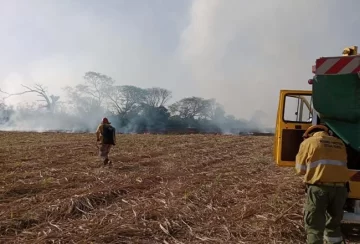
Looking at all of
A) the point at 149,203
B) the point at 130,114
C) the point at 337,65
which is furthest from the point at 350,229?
the point at 130,114

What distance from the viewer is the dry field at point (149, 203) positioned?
518cm

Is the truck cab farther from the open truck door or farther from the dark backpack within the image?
the dark backpack

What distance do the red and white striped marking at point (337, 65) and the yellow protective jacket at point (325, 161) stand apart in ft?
3.59

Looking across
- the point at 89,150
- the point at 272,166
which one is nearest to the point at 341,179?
the point at 272,166

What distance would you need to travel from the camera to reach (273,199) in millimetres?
7047

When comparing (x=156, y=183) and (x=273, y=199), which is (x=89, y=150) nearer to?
(x=156, y=183)

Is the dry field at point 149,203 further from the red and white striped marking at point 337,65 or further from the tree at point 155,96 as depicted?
the tree at point 155,96

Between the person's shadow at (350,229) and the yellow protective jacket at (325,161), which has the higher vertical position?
the yellow protective jacket at (325,161)

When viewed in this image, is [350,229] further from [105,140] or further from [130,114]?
[130,114]

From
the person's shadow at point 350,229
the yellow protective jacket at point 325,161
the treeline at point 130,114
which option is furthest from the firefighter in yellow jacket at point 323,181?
the treeline at point 130,114

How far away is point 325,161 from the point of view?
4348 mm

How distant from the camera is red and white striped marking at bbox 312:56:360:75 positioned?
16.3 ft

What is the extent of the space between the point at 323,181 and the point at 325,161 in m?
0.24

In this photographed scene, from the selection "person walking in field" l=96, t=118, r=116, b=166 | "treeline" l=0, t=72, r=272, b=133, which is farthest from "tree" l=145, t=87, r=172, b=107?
"person walking in field" l=96, t=118, r=116, b=166
